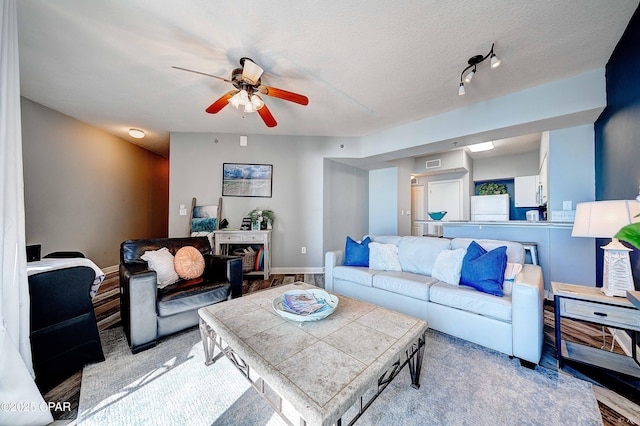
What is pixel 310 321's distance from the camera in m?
1.41

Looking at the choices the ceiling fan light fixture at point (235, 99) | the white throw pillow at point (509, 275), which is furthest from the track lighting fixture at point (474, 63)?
the ceiling fan light fixture at point (235, 99)

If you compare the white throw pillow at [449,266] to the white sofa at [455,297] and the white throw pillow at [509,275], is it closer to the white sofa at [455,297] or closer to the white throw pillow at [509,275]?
the white sofa at [455,297]

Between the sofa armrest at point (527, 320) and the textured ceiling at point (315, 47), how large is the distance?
198cm

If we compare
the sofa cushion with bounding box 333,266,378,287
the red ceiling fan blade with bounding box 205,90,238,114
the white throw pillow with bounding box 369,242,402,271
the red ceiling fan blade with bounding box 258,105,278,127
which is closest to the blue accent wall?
the white throw pillow with bounding box 369,242,402,271

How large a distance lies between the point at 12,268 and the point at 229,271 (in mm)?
1359

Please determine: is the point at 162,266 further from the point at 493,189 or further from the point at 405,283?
the point at 493,189

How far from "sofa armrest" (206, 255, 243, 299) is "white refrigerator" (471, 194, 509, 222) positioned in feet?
20.2

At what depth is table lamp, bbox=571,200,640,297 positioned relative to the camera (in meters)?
1.47

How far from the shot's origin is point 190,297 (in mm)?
1990

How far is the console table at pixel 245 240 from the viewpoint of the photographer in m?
3.69

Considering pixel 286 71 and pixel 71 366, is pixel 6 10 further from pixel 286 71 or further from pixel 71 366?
pixel 71 366

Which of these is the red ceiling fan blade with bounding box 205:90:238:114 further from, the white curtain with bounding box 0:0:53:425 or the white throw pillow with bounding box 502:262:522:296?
the white throw pillow with bounding box 502:262:522:296

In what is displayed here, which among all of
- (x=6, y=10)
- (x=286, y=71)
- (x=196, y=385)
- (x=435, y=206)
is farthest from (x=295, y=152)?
(x=435, y=206)

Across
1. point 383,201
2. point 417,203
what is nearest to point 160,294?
point 383,201
